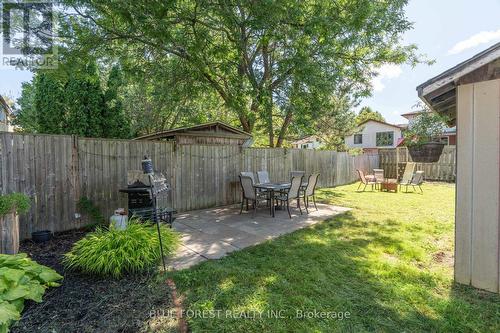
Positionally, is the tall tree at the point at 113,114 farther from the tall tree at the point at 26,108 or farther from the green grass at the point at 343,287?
the green grass at the point at 343,287

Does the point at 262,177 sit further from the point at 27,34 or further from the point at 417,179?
the point at 417,179

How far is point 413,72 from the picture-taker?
953 cm

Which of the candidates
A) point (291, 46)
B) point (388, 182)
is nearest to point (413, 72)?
point (388, 182)

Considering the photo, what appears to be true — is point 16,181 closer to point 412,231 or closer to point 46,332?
point 46,332

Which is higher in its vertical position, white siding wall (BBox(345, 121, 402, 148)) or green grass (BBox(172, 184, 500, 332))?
white siding wall (BBox(345, 121, 402, 148))

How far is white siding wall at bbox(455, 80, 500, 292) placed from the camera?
2654 mm

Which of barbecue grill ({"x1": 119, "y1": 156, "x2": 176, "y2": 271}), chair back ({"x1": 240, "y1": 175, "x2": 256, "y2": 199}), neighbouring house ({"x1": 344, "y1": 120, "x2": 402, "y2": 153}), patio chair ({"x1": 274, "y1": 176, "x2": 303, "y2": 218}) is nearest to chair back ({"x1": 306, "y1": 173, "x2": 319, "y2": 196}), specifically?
patio chair ({"x1": 274, "y1": 176, "x2": 303, "y2": 218})

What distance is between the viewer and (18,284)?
2377 mm

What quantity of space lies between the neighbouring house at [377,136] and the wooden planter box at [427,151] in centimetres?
1996

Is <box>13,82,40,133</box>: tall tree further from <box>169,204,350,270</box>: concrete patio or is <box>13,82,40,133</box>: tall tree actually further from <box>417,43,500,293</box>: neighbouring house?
<box>417,43,500,293</box>: neighbouring house

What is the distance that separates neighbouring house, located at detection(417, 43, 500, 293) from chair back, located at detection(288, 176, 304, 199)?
3.58m

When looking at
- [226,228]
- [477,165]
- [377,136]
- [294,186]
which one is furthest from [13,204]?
[377,136]

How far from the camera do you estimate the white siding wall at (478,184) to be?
2.65 meters

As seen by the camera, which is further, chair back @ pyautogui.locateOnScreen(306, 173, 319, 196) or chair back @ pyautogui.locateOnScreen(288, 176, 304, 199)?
chair back @ pyautogui.locateOnScreen(306, 173, 319, 196)
